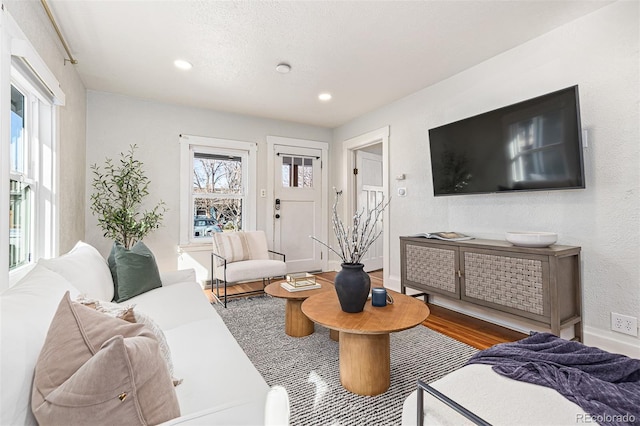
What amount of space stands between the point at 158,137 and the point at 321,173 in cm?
251

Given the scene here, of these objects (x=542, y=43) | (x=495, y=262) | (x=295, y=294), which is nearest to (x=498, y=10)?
(x=542, y=43)

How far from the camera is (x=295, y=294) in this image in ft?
8.33

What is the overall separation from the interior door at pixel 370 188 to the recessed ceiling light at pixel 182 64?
285cm

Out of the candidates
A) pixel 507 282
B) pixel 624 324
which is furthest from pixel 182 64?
pixel 624 324

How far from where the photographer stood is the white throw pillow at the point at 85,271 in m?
1.50

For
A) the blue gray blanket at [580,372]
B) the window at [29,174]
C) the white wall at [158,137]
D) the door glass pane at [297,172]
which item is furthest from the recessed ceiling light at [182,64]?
the blue gray blanket at [580,372]

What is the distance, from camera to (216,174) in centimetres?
441

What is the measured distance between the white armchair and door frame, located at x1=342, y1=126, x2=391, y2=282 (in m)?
1.40

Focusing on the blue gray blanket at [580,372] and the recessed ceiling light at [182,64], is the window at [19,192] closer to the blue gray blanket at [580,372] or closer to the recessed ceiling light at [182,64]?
the recessed ceiling light at [182,64]

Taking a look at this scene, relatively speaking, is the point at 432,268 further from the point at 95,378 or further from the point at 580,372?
the point at 95,378

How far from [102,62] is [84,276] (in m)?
2.36

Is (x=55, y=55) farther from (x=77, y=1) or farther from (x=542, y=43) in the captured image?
(x=542, y=43)

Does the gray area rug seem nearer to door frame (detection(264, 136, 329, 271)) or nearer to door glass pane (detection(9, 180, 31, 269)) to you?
door glass pane (detection(9, 180, 31, 269))

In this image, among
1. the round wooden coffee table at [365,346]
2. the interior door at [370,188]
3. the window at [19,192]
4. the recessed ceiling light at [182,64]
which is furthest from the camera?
the interior door at [370,188]
